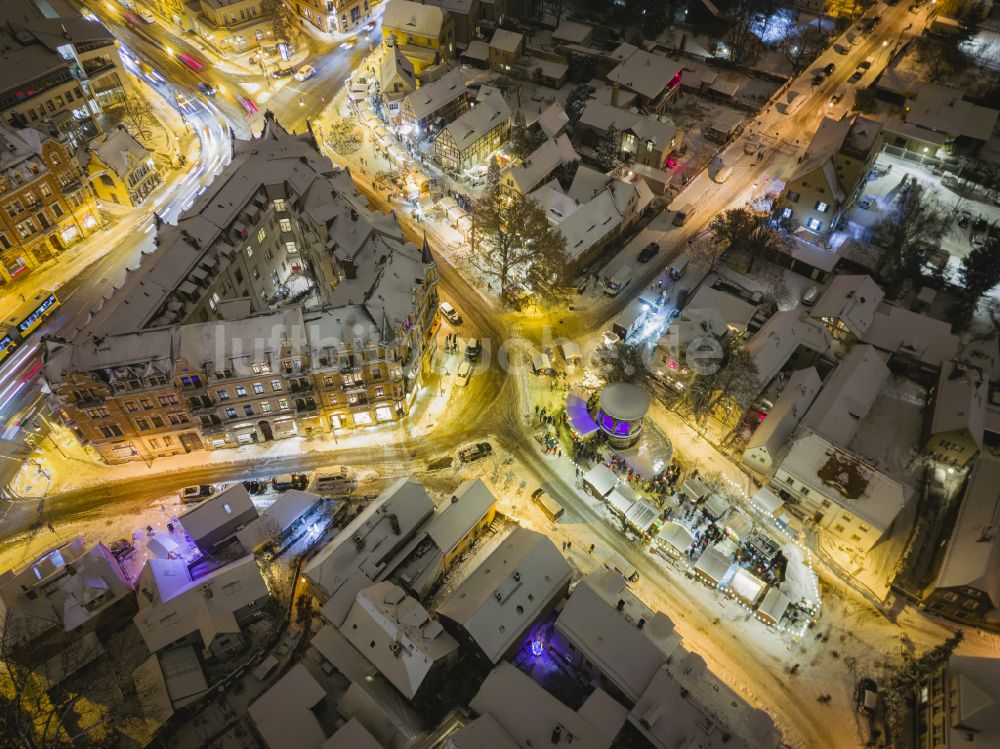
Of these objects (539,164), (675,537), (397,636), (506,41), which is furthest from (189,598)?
(506,41)

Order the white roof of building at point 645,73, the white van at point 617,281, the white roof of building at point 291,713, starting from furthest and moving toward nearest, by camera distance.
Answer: the white roof of building at point 645,73
the white van at point 617,281
the white roof of building at point 291,713

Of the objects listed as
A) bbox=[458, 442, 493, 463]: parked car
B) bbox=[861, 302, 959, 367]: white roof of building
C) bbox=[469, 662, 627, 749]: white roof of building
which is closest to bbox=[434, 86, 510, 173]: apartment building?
bbox=[458, 442, 493, 463]: parked car

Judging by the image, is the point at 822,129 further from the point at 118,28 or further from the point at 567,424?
the point at 118,28

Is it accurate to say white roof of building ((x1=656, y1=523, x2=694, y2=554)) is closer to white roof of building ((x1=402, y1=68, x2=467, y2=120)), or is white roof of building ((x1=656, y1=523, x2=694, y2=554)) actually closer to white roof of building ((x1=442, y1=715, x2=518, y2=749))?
white roof of building ((x1=442, y1=715, x2=518, y2=749))

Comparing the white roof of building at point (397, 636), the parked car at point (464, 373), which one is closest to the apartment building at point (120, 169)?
the parked car at point (464, 373)

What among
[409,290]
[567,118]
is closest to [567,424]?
[409,290]

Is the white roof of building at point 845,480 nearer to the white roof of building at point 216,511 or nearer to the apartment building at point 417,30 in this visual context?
the white roof of building at point 216,511
